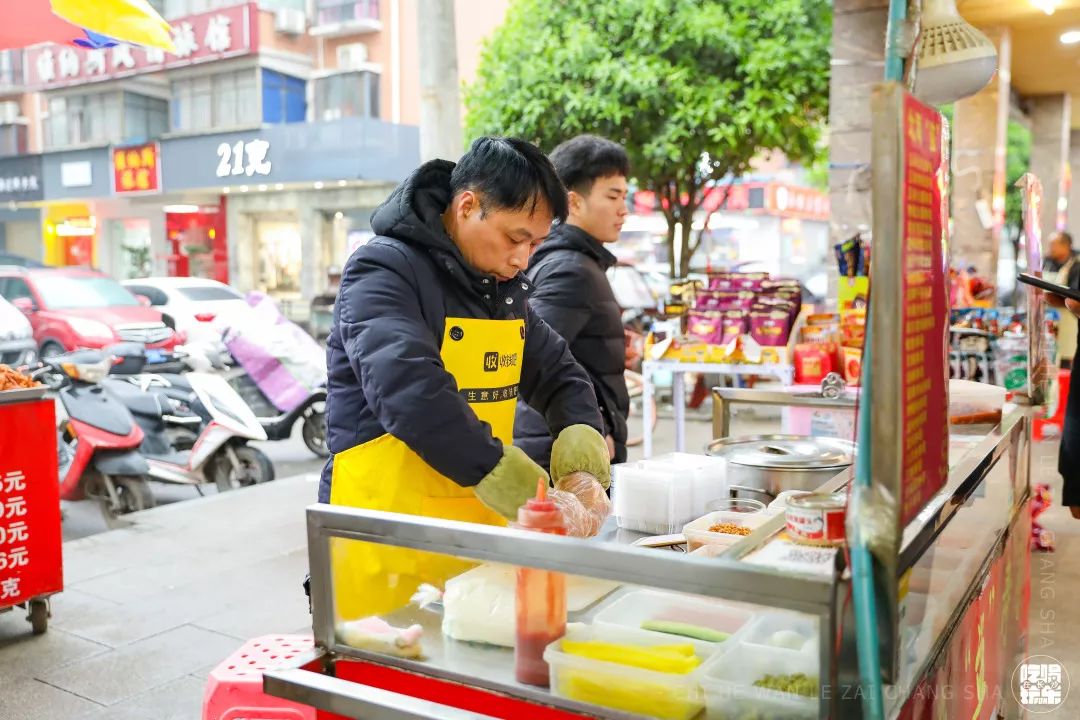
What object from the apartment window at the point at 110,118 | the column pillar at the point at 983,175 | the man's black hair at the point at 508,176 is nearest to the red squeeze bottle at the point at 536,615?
the man's black hair at the point at 508,176

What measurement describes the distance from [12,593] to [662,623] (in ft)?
10.3

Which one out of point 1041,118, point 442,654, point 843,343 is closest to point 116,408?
point 843,343

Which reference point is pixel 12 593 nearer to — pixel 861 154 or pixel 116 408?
pixel 116 408

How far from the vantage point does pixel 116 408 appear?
5.38 metres

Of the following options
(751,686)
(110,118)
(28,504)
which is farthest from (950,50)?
(110,118)

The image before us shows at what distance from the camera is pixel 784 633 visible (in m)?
1.24

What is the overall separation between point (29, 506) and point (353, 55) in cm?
1853

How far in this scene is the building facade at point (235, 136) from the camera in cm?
1973

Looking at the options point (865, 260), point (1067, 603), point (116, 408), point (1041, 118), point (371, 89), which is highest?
point (371, 89)

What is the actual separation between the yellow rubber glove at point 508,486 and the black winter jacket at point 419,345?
2cm

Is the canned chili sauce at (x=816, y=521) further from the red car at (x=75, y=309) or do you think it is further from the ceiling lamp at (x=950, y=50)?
the red car at (x=75, y=309)

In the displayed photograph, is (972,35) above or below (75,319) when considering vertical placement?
above

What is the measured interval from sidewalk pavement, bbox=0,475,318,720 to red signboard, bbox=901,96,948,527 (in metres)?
2.59

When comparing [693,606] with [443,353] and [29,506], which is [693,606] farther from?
[29,506]
